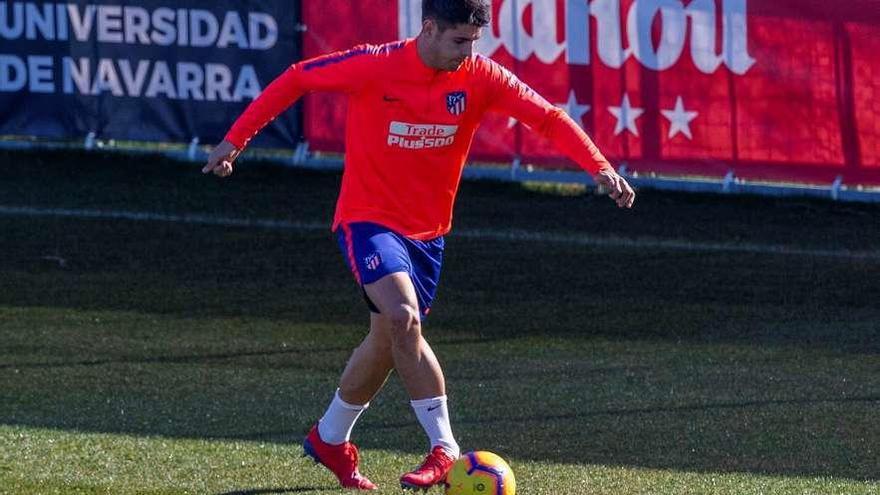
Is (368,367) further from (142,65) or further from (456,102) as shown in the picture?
(142,65)

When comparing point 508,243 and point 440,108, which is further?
point 508,243

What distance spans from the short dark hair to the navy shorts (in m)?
0.81

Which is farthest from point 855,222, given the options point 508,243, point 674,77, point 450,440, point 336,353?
point 450,440

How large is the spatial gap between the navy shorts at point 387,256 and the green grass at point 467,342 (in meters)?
0.86

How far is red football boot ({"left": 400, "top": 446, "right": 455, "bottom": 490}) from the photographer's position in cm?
639

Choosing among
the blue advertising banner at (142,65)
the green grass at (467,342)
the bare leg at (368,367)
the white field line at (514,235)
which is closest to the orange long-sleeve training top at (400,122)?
the bare leg at (368,367)

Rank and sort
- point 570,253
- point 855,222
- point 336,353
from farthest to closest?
1. point 855,222
2. point 570,253
3. point 336,353

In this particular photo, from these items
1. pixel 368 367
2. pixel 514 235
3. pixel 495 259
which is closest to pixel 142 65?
pixel 514 235

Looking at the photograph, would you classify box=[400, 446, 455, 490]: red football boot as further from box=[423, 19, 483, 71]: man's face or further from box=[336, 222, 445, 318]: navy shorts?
box=[423, 19, 483, 71]: man's face

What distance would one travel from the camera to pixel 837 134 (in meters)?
14.0

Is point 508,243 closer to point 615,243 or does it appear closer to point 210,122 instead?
point 615,243

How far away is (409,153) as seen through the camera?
658cm

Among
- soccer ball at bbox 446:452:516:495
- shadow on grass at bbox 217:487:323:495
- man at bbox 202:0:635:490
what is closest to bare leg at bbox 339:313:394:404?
man at bbox 202:0:635:490

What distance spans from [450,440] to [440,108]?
1.25 meters
